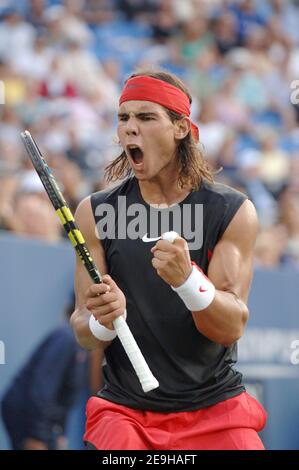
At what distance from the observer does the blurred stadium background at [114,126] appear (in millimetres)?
7840

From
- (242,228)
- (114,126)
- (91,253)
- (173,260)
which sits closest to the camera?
(173,260)

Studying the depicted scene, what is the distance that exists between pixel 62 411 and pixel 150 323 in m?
3.24

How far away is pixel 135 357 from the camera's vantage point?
4.43 m

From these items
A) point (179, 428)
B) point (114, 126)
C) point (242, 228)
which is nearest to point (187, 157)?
point (242, 228)

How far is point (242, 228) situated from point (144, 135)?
0.61m

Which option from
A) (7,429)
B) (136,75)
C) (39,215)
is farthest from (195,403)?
(39,215)

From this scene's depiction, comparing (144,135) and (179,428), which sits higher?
(144,135)

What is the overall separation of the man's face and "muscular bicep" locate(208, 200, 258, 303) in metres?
0.44

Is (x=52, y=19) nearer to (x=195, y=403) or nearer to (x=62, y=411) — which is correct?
(x=62, y=411)

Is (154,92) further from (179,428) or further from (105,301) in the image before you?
(179,428)

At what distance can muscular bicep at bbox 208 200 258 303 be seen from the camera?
4.65 metres

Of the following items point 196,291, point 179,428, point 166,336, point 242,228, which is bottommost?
point 179,428

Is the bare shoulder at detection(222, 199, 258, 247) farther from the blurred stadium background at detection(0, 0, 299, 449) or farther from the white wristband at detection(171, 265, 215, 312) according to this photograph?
the blurred stadium background at detection(0, 0, 299, 449)

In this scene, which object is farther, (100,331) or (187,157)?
(187,157)
